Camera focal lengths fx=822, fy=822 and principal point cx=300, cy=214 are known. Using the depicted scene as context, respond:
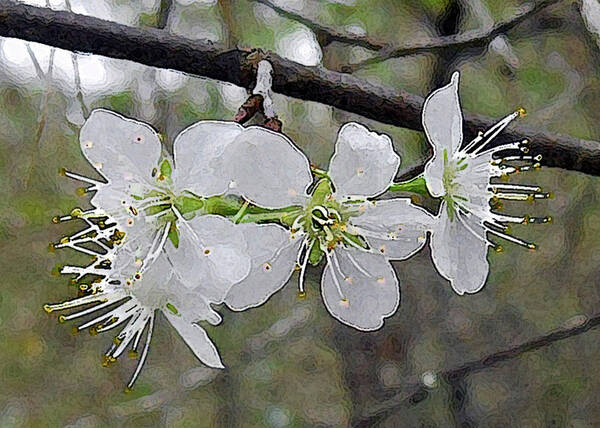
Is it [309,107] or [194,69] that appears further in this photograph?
[309,107]

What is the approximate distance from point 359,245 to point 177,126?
1.57 meters

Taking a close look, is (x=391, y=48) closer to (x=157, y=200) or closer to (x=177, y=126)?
(x=157, y=200)

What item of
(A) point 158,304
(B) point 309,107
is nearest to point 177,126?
(B) point 309,107

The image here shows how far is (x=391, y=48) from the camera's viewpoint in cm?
116

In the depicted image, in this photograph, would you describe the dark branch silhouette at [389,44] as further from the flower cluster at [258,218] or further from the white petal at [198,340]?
the white petal at [198,340]

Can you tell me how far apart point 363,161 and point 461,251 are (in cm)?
14

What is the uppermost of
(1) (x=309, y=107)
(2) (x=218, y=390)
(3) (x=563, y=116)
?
(3) (x=563, y=116)

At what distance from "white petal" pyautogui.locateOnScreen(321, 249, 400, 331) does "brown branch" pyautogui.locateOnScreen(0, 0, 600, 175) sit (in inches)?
8.0

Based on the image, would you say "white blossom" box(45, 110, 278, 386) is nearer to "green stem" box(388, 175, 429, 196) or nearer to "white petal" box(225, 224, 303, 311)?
"white petal" box(225, 224, 303, 311)

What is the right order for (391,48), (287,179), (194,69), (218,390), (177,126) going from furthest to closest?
(218,390) → (177,126) → (391,48) → (194,69) → (287,179)

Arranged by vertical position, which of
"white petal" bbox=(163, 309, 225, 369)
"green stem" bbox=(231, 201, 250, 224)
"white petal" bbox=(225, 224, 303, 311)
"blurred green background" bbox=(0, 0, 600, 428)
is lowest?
"blurred green background" bbox=(0, 0, 600, 428)

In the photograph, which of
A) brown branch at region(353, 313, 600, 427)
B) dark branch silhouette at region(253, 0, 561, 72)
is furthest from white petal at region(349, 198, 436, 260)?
brown branch at region(353, 313, 600, 427)

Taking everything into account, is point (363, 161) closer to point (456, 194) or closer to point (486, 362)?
point (456, 194)

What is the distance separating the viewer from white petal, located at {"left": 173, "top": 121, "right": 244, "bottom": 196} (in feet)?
1.90
